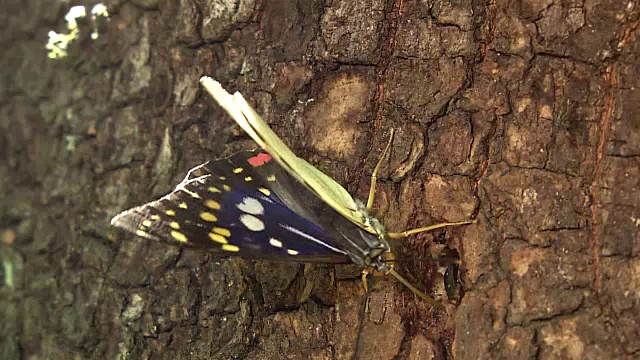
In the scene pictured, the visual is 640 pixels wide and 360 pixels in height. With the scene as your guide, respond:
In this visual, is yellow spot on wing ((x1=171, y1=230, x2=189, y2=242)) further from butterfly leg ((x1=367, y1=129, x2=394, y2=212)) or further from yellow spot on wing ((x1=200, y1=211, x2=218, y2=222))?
butterfly leg ((x1=367, y1=129, x2=394, y2=212))

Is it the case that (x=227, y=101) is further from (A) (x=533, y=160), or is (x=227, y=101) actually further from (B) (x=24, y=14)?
(B) (x=24, y=14)

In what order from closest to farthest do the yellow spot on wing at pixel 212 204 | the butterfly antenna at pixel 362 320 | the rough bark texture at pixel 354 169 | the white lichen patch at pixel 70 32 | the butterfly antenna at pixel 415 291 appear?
1. the rough bark texture at pixel 354 169
2. the butterfly antenna at pixel 415 291
3. the butterfly antenna at pixel 362 320
4. the yellow spot on wing at pixel 212 204
5. the white lichen patch at pixel 70 32

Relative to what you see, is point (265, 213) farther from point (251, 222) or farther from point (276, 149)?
point (276, 149)

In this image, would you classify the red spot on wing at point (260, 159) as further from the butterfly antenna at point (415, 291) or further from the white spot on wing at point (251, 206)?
the butterfly antenna at point (415, 291)

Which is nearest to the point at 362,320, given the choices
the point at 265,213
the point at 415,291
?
the point at 415,291

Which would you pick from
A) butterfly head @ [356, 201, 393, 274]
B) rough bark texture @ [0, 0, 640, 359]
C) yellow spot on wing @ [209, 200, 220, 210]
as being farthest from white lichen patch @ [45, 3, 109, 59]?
butterfly head @ [356, 201, 393, 274]

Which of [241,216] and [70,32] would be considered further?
[70,32]

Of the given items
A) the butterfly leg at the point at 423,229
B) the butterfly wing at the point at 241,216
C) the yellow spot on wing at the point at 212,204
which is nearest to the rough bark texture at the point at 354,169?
the butterfly leg at the point at 423,229

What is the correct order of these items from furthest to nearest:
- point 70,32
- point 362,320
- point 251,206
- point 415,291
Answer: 1. point 70,32
2. point 251,206
3. point 362,320
4. point 415,291
